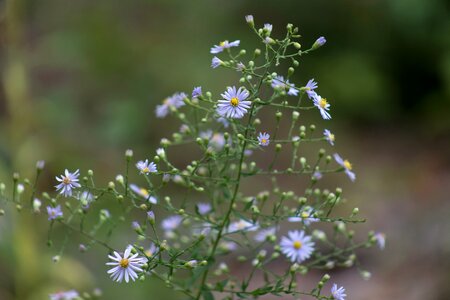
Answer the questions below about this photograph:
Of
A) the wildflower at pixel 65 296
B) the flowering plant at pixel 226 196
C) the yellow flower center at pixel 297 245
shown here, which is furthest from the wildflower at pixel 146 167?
the wildflower at pixel 65 296

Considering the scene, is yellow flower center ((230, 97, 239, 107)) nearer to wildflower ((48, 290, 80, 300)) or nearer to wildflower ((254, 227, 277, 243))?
wildflower ((254, 227, 277, 243))

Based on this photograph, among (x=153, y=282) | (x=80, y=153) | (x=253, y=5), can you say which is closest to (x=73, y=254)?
(x=153, y=282)

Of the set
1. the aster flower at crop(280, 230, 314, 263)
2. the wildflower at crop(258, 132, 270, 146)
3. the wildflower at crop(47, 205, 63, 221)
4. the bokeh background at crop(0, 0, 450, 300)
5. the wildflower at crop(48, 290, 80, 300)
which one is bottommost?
the aster flower at crop(280, 230, 314, 263)

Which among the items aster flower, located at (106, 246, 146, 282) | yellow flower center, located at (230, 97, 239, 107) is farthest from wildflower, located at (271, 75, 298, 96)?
aster flower, located at (106, 246, 146, 282)

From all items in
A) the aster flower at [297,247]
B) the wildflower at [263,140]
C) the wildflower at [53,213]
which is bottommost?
the aster flower at [297,247]

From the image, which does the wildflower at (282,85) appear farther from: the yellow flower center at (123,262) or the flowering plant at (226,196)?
the yellow flower center at (123,262)

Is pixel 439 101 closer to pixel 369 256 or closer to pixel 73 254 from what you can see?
pixel 369 256

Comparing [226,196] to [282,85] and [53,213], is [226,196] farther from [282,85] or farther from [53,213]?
[53,213]

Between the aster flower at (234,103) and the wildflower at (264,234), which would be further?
the wildflower at (264,234)
